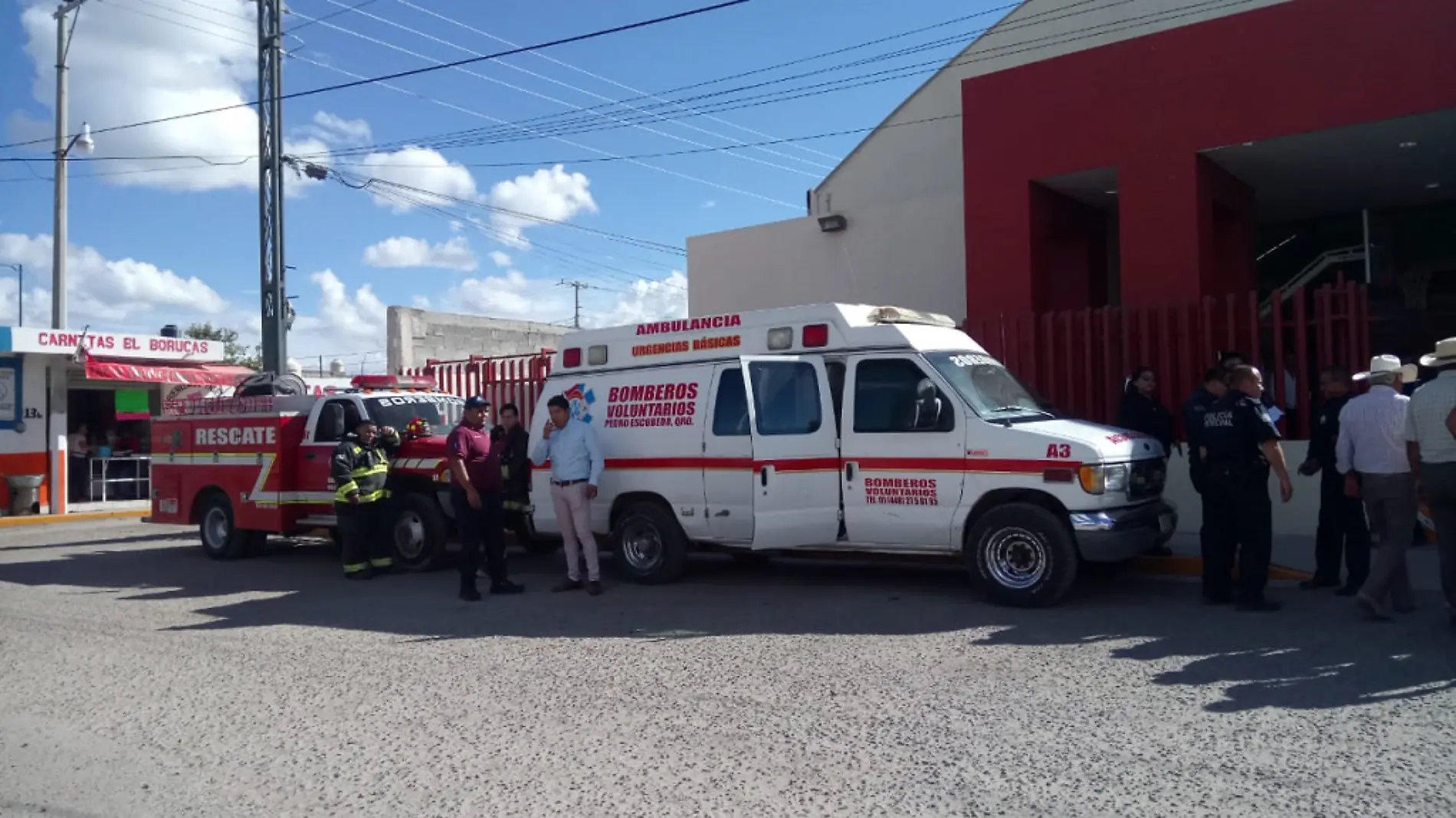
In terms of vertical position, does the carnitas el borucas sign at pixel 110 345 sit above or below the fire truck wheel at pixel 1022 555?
above

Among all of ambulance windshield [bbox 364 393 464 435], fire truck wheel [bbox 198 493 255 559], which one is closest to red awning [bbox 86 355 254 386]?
fire truck wheel [bbox 198 493 255 559]

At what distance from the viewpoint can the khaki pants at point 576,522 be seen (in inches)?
381

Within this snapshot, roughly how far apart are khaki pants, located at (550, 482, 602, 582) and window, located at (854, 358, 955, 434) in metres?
2.50

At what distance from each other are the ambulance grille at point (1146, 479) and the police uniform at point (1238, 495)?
44cm

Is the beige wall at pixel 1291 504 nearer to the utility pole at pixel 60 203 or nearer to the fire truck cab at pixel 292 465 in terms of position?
the fire truck cab at pixel 292 465

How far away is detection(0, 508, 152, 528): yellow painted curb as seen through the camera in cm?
1934

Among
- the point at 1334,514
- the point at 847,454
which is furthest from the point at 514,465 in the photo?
the point at 1334,514

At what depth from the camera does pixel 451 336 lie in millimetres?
27250

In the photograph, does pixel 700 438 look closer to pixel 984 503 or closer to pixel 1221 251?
pixel 984 503

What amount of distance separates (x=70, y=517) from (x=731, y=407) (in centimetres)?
1605

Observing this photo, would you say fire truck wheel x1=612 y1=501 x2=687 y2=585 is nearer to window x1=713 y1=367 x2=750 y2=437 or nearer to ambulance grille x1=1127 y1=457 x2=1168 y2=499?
window x1=713 y1=367 x2=750 y2=437

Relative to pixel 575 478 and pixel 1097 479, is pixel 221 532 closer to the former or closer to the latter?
pixel 575 478

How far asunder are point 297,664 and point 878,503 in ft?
14.4

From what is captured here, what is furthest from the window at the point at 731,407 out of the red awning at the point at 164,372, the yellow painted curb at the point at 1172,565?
the red awning at the point at 164,372
